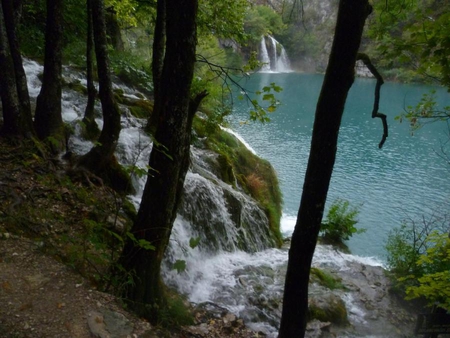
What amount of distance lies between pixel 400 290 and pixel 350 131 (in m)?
19.6

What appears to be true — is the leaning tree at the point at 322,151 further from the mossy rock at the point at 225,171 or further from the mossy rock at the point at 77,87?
the mossy rock at the point at 77,87

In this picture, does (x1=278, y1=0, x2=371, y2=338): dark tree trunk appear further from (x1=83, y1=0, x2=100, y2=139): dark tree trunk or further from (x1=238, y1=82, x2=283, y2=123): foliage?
(x1=83, y1=0, x2=100, y2=139): dark tree trunk

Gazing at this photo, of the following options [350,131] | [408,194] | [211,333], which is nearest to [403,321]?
[211,333]

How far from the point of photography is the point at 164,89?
3699 mm

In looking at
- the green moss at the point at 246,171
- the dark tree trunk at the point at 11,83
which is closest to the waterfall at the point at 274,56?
the green moss at the point at 246,171

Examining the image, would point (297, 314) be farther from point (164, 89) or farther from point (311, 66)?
point (311, 66)

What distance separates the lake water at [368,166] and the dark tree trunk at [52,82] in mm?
3877

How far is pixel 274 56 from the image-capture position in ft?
190

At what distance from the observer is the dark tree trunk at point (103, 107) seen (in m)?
5.99

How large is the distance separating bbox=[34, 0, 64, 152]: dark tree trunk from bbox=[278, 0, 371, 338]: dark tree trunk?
4442mm

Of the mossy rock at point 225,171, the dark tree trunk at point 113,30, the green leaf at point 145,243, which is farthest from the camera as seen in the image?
the dark tree trunk at point 113,30

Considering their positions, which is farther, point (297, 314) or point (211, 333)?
point (211, 333)

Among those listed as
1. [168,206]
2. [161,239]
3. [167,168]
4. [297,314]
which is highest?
[167,168]

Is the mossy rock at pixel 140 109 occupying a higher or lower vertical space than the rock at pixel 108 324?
higher
